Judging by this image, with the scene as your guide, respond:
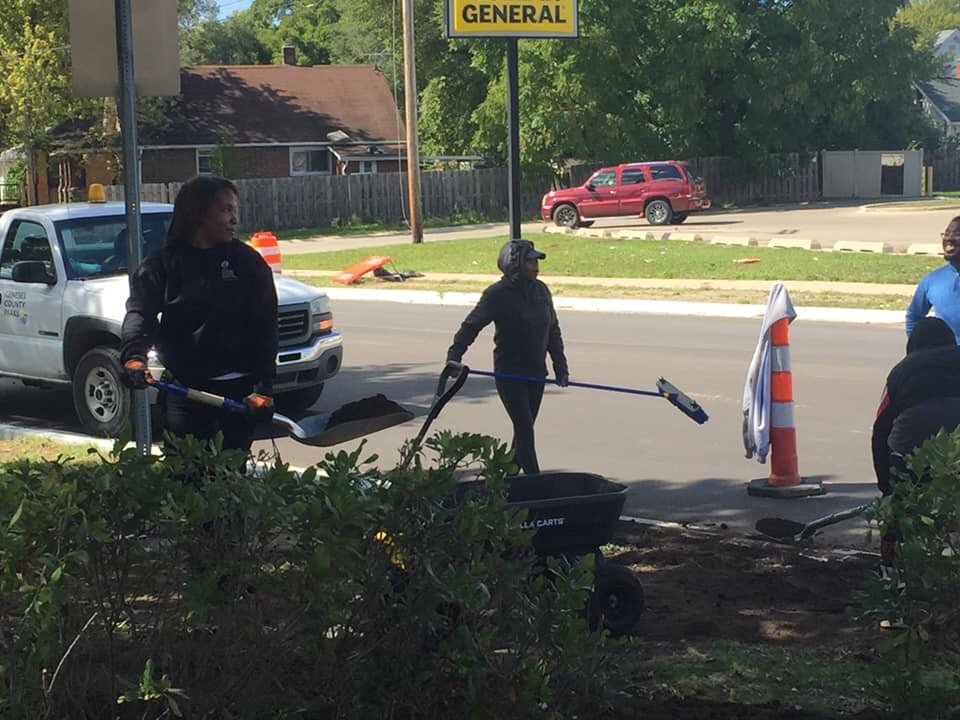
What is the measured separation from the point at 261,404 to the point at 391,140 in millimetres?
48972

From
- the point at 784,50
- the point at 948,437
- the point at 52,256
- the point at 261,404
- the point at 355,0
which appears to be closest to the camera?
the point at 948,437

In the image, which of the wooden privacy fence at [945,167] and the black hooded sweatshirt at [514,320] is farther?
the wooden privacy fence at [945,167]

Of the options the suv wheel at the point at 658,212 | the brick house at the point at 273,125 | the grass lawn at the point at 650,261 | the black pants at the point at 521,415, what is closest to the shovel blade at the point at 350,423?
the black pants at the point at 521,415

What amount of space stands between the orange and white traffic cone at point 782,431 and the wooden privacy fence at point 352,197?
3361cm

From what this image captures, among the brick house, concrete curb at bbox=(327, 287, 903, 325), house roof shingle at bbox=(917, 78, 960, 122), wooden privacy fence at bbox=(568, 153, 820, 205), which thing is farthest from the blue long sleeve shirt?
house roof shingle at bbox=(917, 78, 960, 122)

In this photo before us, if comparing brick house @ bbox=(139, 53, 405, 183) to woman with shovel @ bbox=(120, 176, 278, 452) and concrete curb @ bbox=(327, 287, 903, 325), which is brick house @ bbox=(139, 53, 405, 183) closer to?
concrete curb @ bbox=(327, 287, 903, 325)

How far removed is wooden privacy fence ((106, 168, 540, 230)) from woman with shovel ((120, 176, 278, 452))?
35.5 meters

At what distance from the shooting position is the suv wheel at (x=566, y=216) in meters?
40.4

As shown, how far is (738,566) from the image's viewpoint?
686 cm

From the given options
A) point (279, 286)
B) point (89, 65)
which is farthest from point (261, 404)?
point (279, 286)

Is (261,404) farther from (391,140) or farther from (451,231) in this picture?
(391,140)

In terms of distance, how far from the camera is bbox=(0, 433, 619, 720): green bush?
359 centimetres

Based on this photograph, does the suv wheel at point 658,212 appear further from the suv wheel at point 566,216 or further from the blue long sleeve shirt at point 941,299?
the blue long sleeve shirt at point 941,299

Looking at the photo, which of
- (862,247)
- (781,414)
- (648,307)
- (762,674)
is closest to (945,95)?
(862,247)
